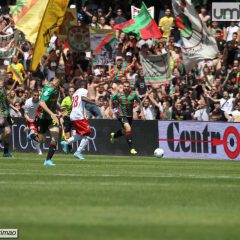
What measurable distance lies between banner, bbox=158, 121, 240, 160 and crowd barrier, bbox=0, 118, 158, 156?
39 cm

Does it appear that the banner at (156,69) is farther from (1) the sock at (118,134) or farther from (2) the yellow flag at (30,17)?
(2) the yellow flag at (30,17)

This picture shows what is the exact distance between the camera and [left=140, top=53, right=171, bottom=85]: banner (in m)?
32.9

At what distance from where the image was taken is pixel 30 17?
3375 cm

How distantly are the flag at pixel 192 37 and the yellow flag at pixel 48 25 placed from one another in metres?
3.39

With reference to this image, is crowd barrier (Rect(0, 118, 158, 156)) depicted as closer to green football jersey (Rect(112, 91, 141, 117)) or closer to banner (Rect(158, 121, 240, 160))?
banner (Rect(158, 121, 240, 160))

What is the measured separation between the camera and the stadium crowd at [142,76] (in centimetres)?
3294

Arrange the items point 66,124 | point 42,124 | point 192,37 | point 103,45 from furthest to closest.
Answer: point 103,45 < point 66,124 < point 192,37 < point 42,124

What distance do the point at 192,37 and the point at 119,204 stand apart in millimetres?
19177

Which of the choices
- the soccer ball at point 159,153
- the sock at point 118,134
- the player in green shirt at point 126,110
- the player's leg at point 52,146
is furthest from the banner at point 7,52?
the player's leg at point 52,146

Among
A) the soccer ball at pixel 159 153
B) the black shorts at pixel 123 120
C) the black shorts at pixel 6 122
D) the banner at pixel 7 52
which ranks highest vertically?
the banner at pixel 7 52

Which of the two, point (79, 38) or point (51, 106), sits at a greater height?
point (79, 38)

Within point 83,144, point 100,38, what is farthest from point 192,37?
point 83,144

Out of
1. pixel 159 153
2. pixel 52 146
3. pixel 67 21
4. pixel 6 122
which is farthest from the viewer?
pixel 67 21

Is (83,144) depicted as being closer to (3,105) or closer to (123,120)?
(3,105)
